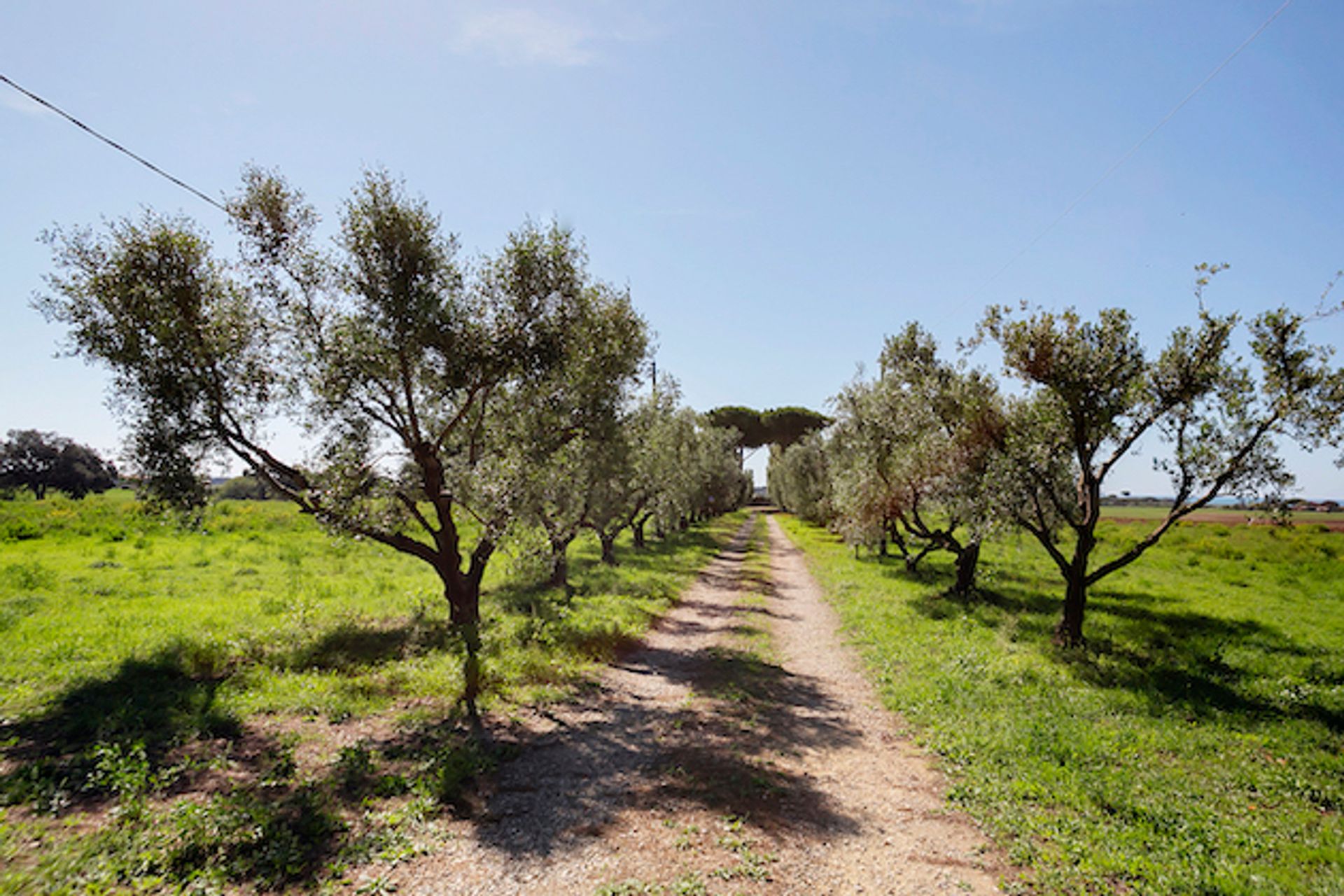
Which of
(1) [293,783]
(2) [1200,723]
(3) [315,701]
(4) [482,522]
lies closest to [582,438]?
(4) [482,522]

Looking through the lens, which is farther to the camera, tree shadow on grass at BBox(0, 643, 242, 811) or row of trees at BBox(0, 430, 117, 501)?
row of trees at BBox(0, 430, 117, 501)

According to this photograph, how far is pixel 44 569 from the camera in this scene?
23.7 meters

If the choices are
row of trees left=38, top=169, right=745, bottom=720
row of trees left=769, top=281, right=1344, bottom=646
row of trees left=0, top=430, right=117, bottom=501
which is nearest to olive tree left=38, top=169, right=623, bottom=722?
row of trees left=38, top=169, right=745, bottom=720

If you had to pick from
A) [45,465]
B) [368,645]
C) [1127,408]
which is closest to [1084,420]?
[1127,408]

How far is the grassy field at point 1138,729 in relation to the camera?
24.8ft

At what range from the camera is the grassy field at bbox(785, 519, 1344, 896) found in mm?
7566

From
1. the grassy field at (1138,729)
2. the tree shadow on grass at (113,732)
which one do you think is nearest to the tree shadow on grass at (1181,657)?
the grassy field at (1138,729)

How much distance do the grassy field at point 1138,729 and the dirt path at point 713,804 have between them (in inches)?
41.2

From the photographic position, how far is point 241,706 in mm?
12188

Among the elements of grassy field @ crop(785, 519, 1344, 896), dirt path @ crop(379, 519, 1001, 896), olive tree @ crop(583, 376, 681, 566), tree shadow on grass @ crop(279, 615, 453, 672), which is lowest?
tree shadow on grass @ crop(279, 615, 453, 672)

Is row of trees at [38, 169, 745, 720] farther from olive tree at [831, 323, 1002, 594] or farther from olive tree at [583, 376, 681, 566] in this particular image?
olive tree at [831, 323, 1002, 594]

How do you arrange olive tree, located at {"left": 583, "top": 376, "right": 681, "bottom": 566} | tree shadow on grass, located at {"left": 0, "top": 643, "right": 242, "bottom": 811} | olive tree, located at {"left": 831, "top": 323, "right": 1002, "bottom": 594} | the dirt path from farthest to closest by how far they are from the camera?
olive tree, located at {"left": 583, "top": 376, "right": 681, "bottom": 566}
olive tree, located at {"left": 831, "top": 323, "right": 1002, "bottom": 594}
tree shadow on grass, located at {"left": 0, "top": 643, "right": 242, "bottom": 811}
the dirt path

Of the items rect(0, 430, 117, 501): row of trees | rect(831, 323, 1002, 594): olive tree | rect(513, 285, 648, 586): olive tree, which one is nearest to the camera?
rect(513, 285, 648, 586): olive tree

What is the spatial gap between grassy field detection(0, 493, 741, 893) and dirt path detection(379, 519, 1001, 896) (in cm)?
116
